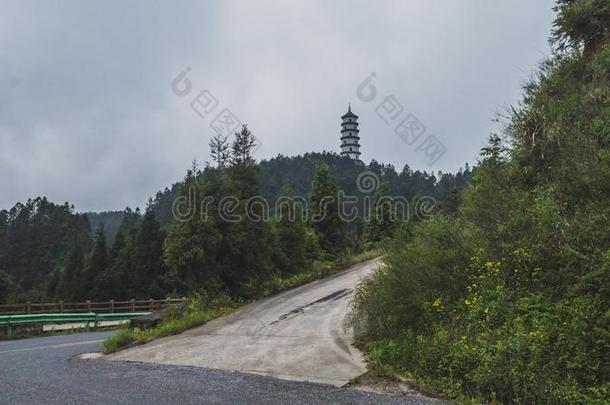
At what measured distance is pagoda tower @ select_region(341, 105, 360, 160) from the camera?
170 meters

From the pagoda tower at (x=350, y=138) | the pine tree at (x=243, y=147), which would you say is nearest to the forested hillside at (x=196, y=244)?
the pine tree at (x=243, y=147)

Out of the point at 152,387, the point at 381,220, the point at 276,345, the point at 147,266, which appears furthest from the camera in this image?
the point at 147,266

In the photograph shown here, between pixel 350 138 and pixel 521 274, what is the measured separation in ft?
550

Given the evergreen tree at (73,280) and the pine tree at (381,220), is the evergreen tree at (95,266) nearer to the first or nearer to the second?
the evergreen tree at (73,280)

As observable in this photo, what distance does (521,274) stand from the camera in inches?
290

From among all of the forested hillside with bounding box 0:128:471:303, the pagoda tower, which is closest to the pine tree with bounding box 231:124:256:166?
the forested hillside with bounding box 0:128:471:303

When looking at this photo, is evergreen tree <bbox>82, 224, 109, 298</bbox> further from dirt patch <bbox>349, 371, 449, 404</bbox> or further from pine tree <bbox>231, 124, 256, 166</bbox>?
dirt patch <bbox>349, 371, 449, 404</bbox>

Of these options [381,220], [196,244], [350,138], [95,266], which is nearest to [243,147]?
[196,244]

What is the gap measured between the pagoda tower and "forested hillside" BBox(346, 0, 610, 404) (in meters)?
160

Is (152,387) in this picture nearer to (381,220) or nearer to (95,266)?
(381,220)

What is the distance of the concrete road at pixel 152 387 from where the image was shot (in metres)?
6.40

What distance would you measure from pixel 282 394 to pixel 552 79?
10.1 metres

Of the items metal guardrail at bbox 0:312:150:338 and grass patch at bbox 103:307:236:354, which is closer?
grass patch at bbox 103:307:236:354

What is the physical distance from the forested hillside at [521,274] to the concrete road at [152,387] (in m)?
1.06
